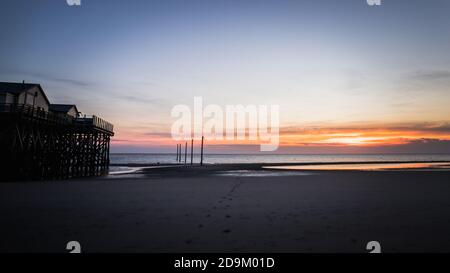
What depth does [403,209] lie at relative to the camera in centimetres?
1027

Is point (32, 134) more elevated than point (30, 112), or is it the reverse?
point (30, 112)

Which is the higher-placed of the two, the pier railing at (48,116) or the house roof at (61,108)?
the house roof at (61,108)

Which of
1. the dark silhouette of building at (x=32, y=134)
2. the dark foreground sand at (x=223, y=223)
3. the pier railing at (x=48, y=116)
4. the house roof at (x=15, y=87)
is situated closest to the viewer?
the dark foreground sand at (x=223, y=223)

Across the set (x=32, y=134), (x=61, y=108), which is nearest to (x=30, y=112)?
(x=32, y=134)

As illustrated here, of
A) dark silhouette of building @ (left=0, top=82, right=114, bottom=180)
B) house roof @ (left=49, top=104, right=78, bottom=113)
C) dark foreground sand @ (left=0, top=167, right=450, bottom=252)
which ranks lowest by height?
dark foreground sand @ (left=0, top=167, right=450, bottom=252)

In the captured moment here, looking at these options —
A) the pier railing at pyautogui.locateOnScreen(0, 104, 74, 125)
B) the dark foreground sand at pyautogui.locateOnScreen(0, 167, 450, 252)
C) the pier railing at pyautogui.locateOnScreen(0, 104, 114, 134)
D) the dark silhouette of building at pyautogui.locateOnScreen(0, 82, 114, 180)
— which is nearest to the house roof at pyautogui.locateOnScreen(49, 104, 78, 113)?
the dark silhouette of building at pyautogui.locateOnScreen(0, 82, 114, 180)

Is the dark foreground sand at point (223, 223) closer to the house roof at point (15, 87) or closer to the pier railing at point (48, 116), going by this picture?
the pier railing at point (48, 116)

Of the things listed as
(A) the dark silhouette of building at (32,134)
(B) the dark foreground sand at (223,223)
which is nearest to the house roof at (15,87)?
(A) the dark silhouette of building at (32,134)

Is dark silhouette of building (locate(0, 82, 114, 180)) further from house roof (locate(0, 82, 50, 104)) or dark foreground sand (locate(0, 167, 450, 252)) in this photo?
dark foreground sand (locate(0, 167, 450, 252))

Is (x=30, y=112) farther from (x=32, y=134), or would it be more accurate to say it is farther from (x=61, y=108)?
(x=61, y=108)

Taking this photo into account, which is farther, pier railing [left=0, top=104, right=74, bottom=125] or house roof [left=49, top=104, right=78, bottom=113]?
house roof [left=49, top=104, right=78, bottom=113]

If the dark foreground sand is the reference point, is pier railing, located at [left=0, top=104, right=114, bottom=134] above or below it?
above

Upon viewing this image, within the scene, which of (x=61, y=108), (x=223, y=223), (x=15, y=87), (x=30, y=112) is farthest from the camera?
(x=61, y=108)
